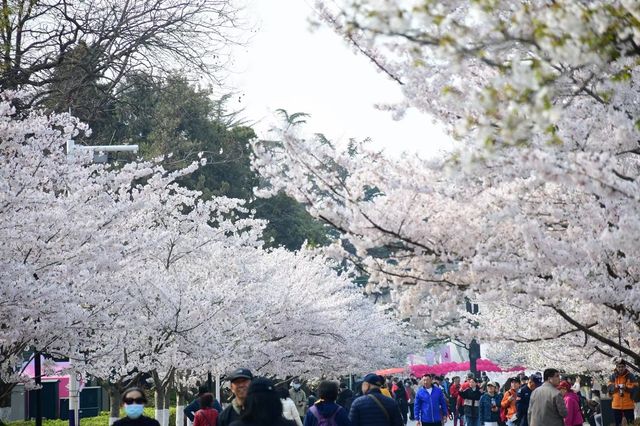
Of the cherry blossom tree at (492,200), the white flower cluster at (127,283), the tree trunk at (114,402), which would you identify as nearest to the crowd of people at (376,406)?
the cherry blossom tree at (492,200)

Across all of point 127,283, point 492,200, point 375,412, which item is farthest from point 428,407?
point 492,200

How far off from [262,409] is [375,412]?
601cm

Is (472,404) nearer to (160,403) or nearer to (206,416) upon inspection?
(160,403)

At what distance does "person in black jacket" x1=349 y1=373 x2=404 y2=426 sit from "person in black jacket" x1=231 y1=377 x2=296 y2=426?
19.1 ft

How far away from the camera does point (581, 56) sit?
6.31m

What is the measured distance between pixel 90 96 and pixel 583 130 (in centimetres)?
2863

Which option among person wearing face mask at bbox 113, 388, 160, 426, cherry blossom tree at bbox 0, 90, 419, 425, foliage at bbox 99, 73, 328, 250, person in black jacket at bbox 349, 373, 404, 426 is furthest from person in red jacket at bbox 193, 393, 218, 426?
foliage at bbox 99, 73, 328, 250

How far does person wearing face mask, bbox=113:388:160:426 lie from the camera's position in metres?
9.03

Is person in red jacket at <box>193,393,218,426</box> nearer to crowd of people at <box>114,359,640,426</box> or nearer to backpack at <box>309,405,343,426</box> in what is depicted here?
crowd of people at <box>114,359,640,426</box>

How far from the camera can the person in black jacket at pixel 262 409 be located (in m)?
7.16

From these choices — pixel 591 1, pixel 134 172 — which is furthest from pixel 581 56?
pixel 134 172

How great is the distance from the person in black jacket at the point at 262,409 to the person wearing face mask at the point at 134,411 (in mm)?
2033

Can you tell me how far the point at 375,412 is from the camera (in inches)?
512

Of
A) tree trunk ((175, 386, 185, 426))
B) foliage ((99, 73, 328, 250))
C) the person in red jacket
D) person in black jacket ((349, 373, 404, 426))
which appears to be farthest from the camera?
foliage ((99, 73, 328, 250))
